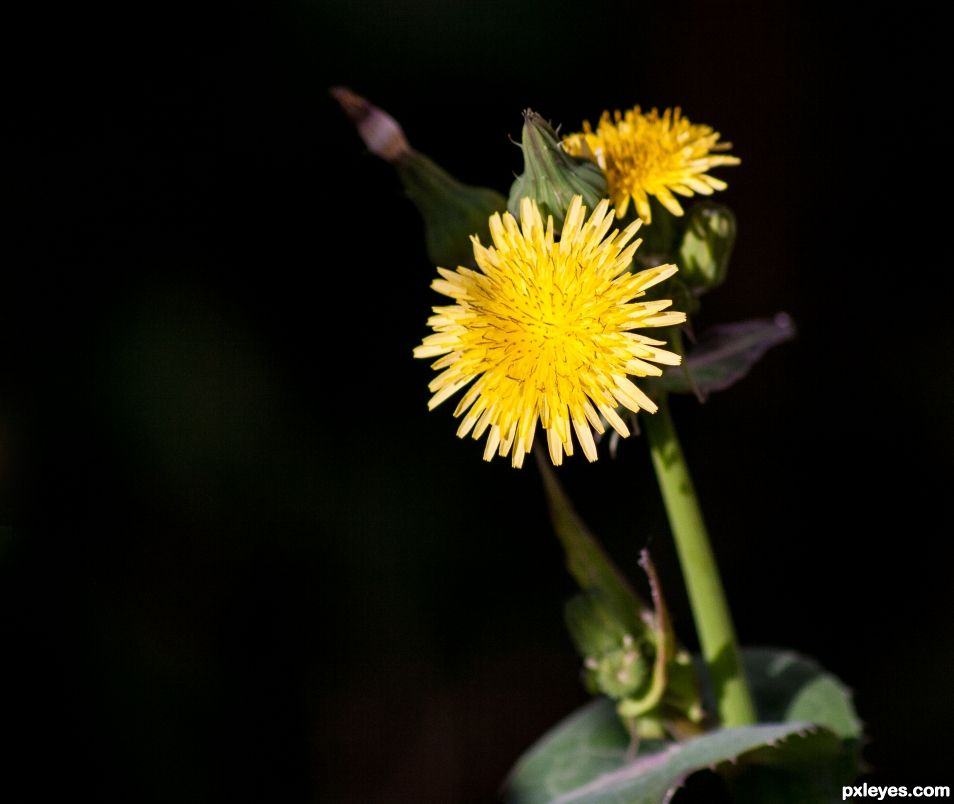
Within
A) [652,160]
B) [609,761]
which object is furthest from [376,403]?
[652,160]

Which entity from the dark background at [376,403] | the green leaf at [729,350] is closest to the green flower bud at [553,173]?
the green leaf at [729,350]

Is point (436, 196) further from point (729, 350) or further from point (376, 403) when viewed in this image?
point (376, 403)

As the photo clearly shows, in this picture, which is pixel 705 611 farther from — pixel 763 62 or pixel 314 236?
pixel 763 62

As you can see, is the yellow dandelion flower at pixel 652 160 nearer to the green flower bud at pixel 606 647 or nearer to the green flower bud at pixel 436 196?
the green flower bud at pixel 436 196

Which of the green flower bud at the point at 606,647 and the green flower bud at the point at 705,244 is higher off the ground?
the green flower bud at the point at 705,244

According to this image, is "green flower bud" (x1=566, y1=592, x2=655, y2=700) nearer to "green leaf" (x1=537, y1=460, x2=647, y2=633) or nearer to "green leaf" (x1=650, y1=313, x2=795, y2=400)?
"green leaf" (x1=537, y1=460, x2=647, y2=633)

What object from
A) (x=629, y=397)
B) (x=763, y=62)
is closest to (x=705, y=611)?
(x=629, y=397)
